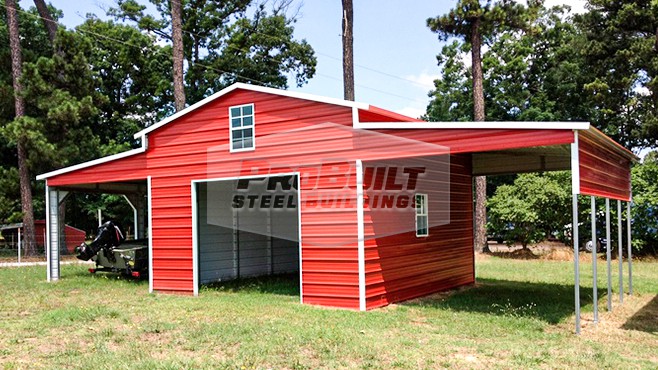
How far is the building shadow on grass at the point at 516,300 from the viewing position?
8719 mm

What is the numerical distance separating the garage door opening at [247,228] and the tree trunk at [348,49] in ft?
18.6

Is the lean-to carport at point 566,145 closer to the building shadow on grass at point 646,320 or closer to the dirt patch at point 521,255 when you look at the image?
the building shadow on grass at point 646,320

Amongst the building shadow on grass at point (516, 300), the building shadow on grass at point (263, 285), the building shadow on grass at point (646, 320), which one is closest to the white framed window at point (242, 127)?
the building shadow on grass at point (263, 285)

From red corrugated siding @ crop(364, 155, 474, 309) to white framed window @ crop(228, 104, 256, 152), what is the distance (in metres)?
2.62

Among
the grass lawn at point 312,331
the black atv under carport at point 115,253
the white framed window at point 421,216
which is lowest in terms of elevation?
the grass lawn at point 312,331

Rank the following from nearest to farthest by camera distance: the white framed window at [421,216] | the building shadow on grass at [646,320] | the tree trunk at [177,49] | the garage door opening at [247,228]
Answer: the building shadow on grass at [646,320], the white framed window at [421,216], the garage door opening at [247,228], the tree trunk at [177,49]

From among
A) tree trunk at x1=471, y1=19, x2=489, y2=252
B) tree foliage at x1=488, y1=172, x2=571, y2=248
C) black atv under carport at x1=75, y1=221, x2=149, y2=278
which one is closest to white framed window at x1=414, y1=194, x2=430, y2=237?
black atv under carport at x1=75, y1=221, x2=149, y2=278

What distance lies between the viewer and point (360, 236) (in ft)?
29.3

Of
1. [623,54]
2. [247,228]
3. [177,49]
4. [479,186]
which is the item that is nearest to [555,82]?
[623,54]

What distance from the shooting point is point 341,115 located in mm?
9305

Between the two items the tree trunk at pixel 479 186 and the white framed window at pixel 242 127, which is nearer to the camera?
the white framed window at pixel 242 127

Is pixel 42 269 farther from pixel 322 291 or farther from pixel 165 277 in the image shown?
pixel 322 291

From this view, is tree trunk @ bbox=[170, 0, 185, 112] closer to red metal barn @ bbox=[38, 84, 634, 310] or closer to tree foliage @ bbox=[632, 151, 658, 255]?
red metal barn @ bbox=[38, 84, 634, 310]

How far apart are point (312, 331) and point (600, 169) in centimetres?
493
